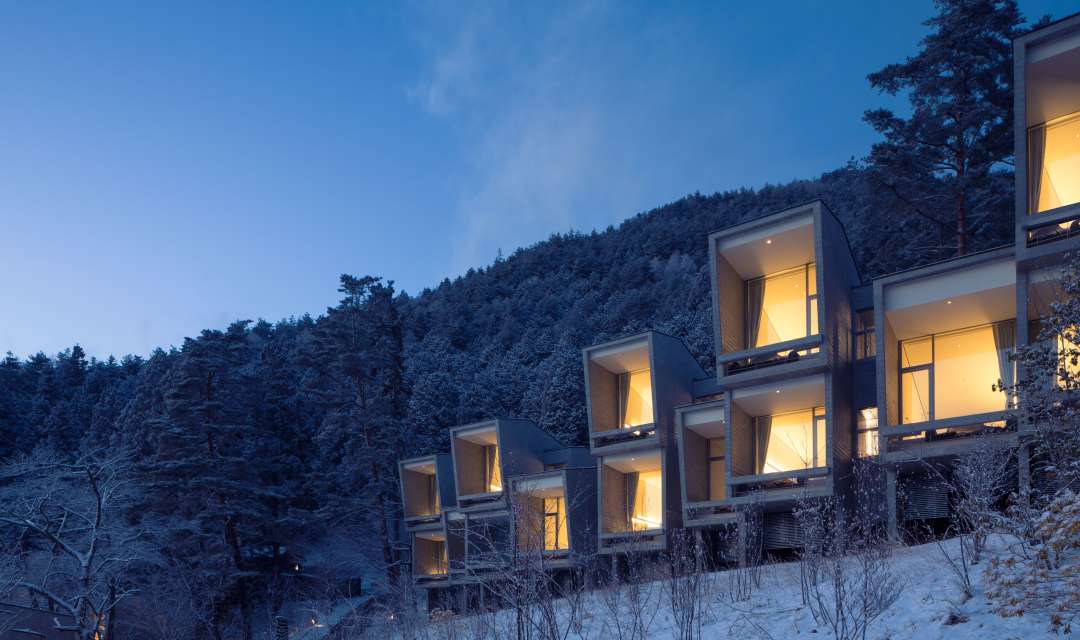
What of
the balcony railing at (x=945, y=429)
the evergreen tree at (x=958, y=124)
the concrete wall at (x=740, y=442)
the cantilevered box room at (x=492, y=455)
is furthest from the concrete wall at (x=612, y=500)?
the evergreen tree at (x=958, y=124)

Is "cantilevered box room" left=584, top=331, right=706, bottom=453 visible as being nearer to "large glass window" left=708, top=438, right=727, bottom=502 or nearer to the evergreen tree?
"large glass window" left=708, top=438, right=727, bottom=502

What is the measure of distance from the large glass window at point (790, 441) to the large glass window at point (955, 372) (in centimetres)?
245

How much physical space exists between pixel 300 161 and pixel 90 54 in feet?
148

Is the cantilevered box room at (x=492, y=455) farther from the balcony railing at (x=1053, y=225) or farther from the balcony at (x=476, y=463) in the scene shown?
the balcony railing at (x=1053, y=225)

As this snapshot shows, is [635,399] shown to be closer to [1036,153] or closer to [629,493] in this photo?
[629,493]

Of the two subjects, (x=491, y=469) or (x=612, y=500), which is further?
(x=491, y=469)

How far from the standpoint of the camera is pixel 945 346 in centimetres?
1820

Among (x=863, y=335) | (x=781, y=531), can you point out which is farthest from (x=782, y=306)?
(x=781, y=531)

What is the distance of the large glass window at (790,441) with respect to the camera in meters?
20.2

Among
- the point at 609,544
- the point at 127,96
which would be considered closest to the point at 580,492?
the point at 609,544

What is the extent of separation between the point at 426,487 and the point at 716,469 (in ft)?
53.0

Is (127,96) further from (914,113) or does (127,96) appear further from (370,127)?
(370,127)

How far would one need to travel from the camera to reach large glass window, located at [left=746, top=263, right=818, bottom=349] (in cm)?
2056

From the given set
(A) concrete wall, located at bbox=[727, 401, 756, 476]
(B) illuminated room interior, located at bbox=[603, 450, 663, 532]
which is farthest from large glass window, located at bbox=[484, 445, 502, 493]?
(A) concrete wall, located at bbox=[727, 401, 756, 476]
